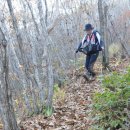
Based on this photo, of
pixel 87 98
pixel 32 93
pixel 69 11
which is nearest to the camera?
pixel 32 93

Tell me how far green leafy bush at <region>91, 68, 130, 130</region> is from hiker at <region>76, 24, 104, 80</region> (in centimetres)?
387

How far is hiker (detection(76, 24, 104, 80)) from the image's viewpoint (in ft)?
27.9

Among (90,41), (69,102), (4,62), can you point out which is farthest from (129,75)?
(90,41)

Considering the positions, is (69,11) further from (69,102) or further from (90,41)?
(69,102)

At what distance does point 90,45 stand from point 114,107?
4457 millimetres

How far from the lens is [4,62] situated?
389 cm

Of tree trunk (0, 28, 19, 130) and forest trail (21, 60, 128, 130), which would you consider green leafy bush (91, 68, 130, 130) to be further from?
tree trunk (0, 28, 19, 130)

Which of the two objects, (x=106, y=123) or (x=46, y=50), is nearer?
(x=106, y=123)

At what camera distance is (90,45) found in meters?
8.71

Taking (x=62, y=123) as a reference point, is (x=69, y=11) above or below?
above

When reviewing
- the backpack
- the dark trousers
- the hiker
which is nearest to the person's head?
the hiker

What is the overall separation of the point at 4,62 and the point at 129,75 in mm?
2054

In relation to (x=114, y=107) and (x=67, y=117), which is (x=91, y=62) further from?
(x=114, y=107)

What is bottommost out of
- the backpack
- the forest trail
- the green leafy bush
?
the forest trail
